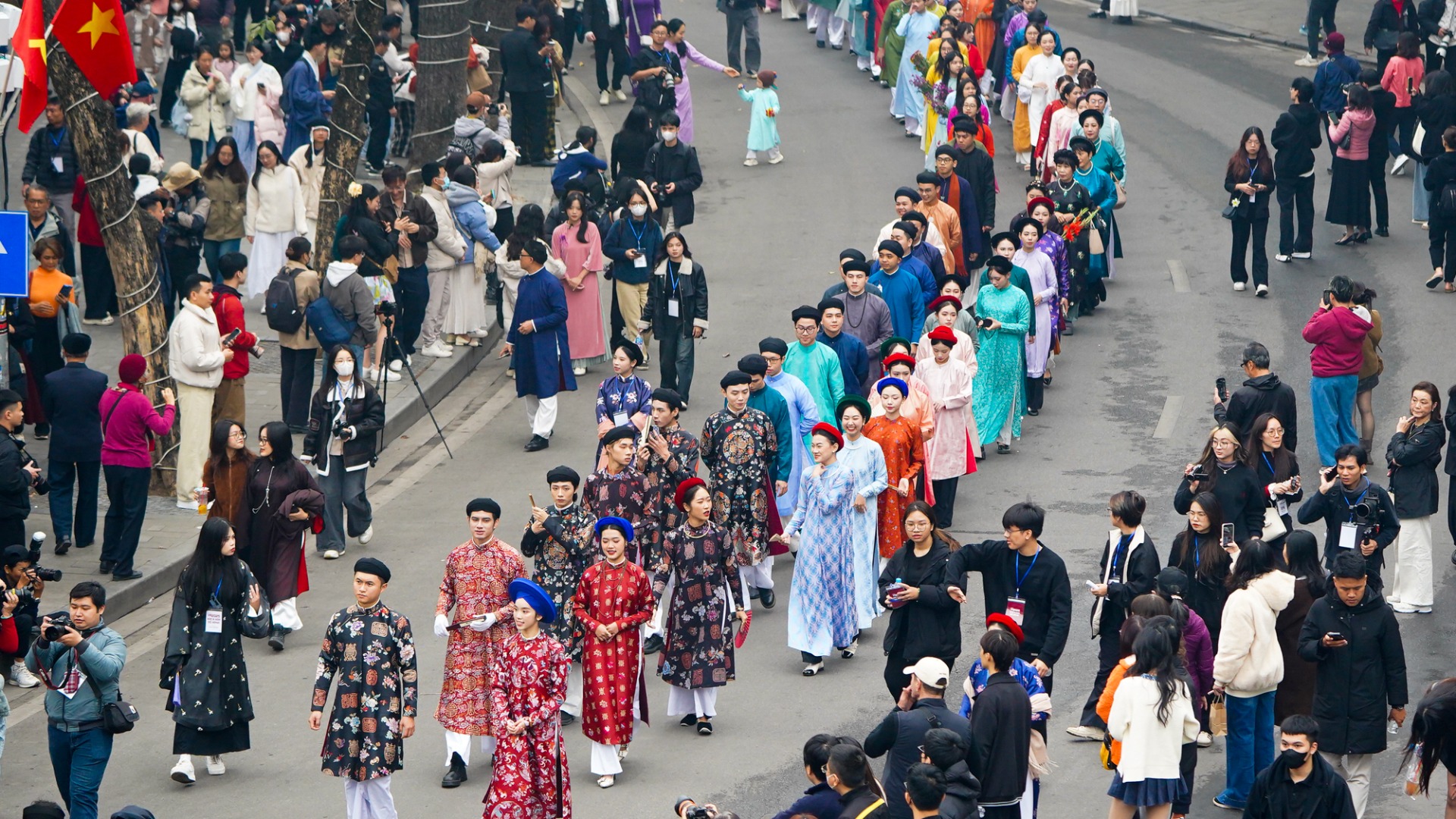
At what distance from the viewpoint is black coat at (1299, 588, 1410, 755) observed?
9.92 m

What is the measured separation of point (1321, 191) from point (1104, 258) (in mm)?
4523

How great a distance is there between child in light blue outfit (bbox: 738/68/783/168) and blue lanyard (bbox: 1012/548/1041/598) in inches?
563

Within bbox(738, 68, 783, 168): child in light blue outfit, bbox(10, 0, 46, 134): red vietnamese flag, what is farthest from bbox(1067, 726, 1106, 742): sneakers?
bbox(738, 68, 783, 168): child in light blue outfit

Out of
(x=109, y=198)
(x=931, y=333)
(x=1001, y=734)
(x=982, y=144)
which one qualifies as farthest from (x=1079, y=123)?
(x=1001, y=734)

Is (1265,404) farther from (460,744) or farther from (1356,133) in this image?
(1356,133)

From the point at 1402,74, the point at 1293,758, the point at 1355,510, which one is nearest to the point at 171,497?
the point at 1355,510

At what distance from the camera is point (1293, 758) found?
8781 millimetres

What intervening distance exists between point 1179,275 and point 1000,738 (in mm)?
12581

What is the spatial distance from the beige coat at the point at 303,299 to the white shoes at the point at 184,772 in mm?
5733

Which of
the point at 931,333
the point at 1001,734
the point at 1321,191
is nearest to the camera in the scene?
the point at 1001,734

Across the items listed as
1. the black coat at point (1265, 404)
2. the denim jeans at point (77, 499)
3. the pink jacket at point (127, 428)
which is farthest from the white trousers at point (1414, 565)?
the denim jeans at point (77, 499)

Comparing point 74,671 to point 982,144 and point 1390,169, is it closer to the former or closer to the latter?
point 982,144

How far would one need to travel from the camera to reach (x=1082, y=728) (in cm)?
1123

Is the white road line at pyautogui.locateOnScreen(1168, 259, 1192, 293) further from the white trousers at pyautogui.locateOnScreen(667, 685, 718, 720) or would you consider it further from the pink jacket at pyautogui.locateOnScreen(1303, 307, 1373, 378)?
the white trousers at pyautogui.locateOnScreen(667, 685, 718, 720)
